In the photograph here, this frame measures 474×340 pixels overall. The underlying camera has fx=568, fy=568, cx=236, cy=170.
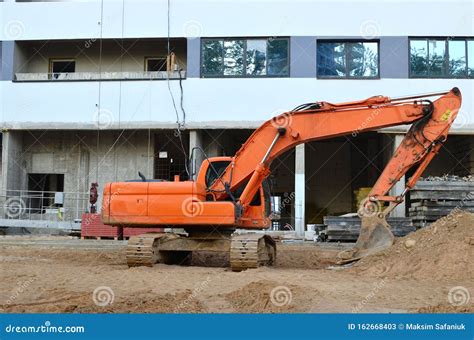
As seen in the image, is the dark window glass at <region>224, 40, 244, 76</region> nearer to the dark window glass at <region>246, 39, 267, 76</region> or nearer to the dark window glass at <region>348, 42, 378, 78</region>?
the dark window glass at <region>246, 39, 267, 76</region>

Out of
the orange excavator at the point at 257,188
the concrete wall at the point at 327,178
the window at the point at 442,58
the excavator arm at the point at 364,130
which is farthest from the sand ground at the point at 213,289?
the concrete wall at the point at 327,178

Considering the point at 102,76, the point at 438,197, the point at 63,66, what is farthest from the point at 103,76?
the point at 438,197

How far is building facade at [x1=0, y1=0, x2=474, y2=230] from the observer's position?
21.0 metres

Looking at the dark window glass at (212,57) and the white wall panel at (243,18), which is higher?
the white wall panel at (243,18)

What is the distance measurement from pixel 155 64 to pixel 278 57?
5416 millimetres

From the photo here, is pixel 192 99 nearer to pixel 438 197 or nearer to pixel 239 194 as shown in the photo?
pixel 438 197

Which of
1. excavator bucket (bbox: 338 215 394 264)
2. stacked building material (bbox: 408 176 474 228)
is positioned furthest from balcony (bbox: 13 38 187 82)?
excavator bucket (bbox: 338 215 394 264)

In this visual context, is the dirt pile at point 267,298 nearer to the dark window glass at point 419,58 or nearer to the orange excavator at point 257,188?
the orange excavator at point 257,188

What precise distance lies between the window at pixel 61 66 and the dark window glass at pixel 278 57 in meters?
8.47

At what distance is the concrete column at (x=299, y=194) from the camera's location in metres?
20.6

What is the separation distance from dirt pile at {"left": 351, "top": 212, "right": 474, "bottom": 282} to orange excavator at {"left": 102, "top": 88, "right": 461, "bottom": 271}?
50 centimetres

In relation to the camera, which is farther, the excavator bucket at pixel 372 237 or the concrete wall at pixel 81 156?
the concrete wall at pixel 81 156

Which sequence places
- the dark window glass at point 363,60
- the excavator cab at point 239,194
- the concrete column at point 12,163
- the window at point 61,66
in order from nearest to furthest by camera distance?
1. the excavator cab at point 239,194
2. the dark window glass at point 363,60
3. the concrete column at point 12,163
4. the window at point 61,66

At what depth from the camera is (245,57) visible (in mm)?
21438
